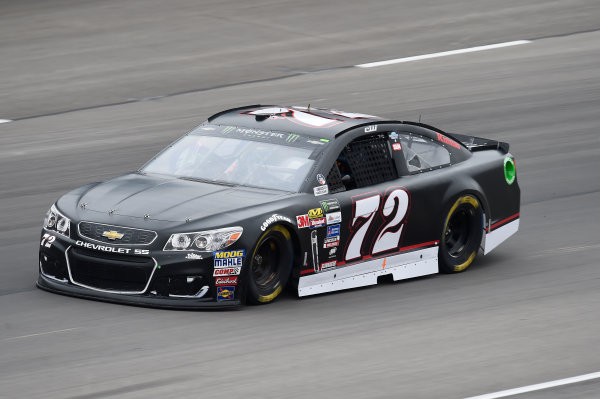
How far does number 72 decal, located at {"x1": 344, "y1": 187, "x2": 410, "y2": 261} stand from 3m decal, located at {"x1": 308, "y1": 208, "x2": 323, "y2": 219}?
1.20 feet

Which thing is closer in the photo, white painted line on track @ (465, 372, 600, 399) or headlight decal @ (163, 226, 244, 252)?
white painted line on track @ (465, 372, 600, 399)

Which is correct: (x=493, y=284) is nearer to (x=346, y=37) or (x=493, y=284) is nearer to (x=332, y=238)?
(x=332, y=238)

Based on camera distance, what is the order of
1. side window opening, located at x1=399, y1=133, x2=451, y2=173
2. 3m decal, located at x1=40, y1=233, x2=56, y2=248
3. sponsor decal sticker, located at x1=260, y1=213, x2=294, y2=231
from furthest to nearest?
side window opening, located at x1=399, y1=133, x2=451, y2=173 → 3m decal, located at x1=40, y1=233, x2=56, y2=248 → sponsor decal sticker, located at x1=260, y1=213, x2=294, y2=231

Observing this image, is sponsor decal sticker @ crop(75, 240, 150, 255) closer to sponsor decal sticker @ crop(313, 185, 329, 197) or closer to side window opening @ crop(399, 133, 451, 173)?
sponsor decal sticker @ crop(313, 185, 329, 197)

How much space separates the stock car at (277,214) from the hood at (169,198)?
2 centimetres

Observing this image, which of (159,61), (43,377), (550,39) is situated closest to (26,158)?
(159,61)

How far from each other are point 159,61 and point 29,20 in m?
3.99

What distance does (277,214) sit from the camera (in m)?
9.06

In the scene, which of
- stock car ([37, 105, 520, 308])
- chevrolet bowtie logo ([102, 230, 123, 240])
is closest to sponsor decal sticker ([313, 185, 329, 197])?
stock car ([37, 105, 520, 308])

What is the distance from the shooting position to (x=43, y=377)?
289 inches

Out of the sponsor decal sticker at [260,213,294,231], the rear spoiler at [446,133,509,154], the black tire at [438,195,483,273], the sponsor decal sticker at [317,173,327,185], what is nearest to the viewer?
the sponsor decal sticker at [260,213,294,231]

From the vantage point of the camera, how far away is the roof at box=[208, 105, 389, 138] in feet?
33.2

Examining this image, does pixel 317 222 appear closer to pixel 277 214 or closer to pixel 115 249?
pixel 277 214

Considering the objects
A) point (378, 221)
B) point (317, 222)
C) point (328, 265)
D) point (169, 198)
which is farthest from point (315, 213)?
point (169, 198)
